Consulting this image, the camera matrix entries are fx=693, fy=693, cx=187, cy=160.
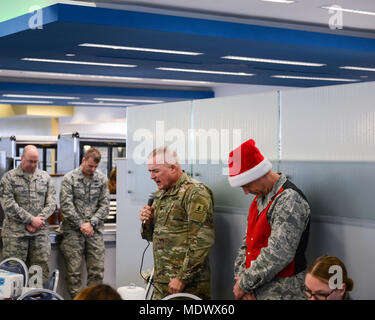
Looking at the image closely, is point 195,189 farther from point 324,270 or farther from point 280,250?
point 324,270

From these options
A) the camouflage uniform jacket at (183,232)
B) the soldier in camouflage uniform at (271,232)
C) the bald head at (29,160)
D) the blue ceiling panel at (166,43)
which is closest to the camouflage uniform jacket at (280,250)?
the soldier in camouflage uniform at (271,232)

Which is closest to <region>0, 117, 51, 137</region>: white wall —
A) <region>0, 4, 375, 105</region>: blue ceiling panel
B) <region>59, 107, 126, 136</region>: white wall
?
<region>59, 107, 126, 136</region>: white wall

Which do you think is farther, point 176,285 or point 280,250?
point 176,285

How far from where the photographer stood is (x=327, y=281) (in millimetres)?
3105

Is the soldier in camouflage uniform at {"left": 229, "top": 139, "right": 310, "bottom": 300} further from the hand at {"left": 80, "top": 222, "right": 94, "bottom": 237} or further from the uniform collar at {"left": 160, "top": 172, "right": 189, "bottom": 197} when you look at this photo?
the hand at {"left": 80, "top": 222, "right": 94, "bottom": 237}

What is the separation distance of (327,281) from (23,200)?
478 cm

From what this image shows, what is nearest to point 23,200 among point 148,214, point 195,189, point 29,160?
point 29,160

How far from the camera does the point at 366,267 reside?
378 cm

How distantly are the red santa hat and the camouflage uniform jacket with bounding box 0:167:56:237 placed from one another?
3.71 metres

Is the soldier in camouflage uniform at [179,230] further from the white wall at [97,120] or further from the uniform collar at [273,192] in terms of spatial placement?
the white wall at [97,120]

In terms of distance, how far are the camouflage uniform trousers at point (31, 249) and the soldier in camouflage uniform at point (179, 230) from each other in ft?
8.84
